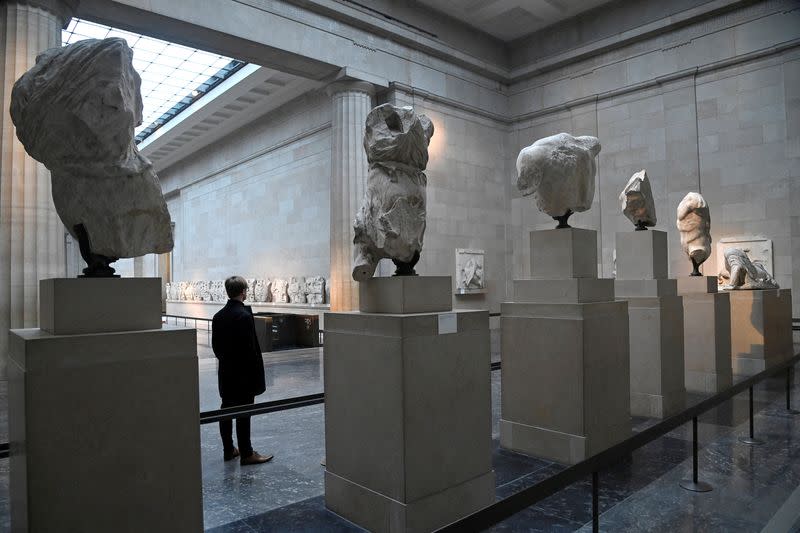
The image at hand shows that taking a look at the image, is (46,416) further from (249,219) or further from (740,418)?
(249,219)

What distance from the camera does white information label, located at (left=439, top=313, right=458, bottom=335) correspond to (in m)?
4.02

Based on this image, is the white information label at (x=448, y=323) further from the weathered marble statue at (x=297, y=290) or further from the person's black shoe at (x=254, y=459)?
the weathered marble statue at (x=297, y=290)

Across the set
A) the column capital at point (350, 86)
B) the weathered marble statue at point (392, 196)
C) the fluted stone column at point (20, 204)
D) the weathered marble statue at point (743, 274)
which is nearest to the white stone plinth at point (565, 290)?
the weathered marble statue at point (392, 196)

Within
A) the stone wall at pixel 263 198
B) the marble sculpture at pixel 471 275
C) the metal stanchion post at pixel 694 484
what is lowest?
the metal stanchion post at pixel 694 484

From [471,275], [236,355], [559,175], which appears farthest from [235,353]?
[471,275]

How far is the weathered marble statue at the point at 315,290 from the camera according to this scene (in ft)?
57.1

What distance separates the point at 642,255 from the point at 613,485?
3452 millimetres

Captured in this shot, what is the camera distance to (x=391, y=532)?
3.90m

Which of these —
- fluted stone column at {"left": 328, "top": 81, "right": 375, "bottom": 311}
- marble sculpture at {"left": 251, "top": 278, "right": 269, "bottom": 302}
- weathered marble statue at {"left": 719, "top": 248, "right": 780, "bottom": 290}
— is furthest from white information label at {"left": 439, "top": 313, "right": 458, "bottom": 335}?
marble sculpture at {"left": 251, "top": 278, "right": 269, "bottom": 302}

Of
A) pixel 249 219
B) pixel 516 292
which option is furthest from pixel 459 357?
pixel 249 219

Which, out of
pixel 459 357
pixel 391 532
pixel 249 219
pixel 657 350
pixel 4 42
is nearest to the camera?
pixel 391 532

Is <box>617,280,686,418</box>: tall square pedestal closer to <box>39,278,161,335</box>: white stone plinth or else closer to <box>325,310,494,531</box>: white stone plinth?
<box>325,310,494,531</box>: white stone plinth

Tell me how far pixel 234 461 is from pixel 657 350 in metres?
5.06

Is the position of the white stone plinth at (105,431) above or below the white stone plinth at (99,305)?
below
